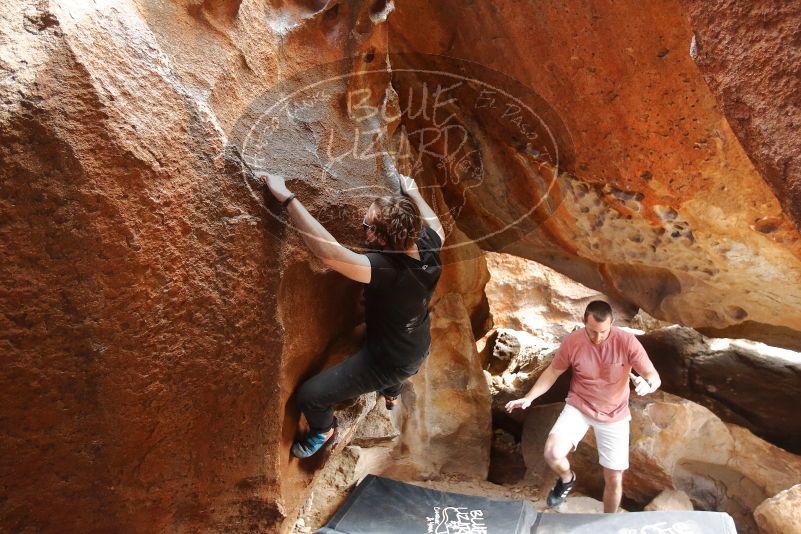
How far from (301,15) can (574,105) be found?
1.24m

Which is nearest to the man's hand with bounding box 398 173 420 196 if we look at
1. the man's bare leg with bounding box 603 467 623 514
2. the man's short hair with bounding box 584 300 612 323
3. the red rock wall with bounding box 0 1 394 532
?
the red rock wall with bounding box 0 1 394 532

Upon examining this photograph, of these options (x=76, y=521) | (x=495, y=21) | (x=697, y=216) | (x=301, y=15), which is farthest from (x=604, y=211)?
(x=76, y=521)

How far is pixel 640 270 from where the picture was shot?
3.62m

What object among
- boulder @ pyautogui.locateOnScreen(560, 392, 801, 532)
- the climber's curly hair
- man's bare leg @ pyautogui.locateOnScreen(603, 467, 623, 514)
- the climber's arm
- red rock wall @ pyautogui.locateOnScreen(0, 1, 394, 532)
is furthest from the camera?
boulder @ pyautogui.locateOnScreen(560, 392, 801, 532)

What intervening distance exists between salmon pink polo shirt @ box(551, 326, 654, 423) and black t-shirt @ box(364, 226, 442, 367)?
0.94 metres

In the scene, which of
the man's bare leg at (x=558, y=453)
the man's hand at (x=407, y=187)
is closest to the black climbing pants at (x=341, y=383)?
the man's hand at (x=407, y=187)

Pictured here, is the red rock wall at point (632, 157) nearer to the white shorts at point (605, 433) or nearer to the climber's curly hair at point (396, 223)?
the white shorts at point (605, 433)

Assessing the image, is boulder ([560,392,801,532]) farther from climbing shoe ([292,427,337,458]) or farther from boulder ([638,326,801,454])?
climbing shoe ([292,427,337,458])

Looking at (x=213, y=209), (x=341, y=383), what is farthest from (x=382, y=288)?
(x=213, y=209)

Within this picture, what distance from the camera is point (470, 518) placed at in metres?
3.03

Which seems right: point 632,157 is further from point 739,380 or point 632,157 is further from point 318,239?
point 739,380

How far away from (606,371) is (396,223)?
142 cm

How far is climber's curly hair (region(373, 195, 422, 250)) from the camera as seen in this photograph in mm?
2145

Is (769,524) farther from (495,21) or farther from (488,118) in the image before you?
(495,21)
